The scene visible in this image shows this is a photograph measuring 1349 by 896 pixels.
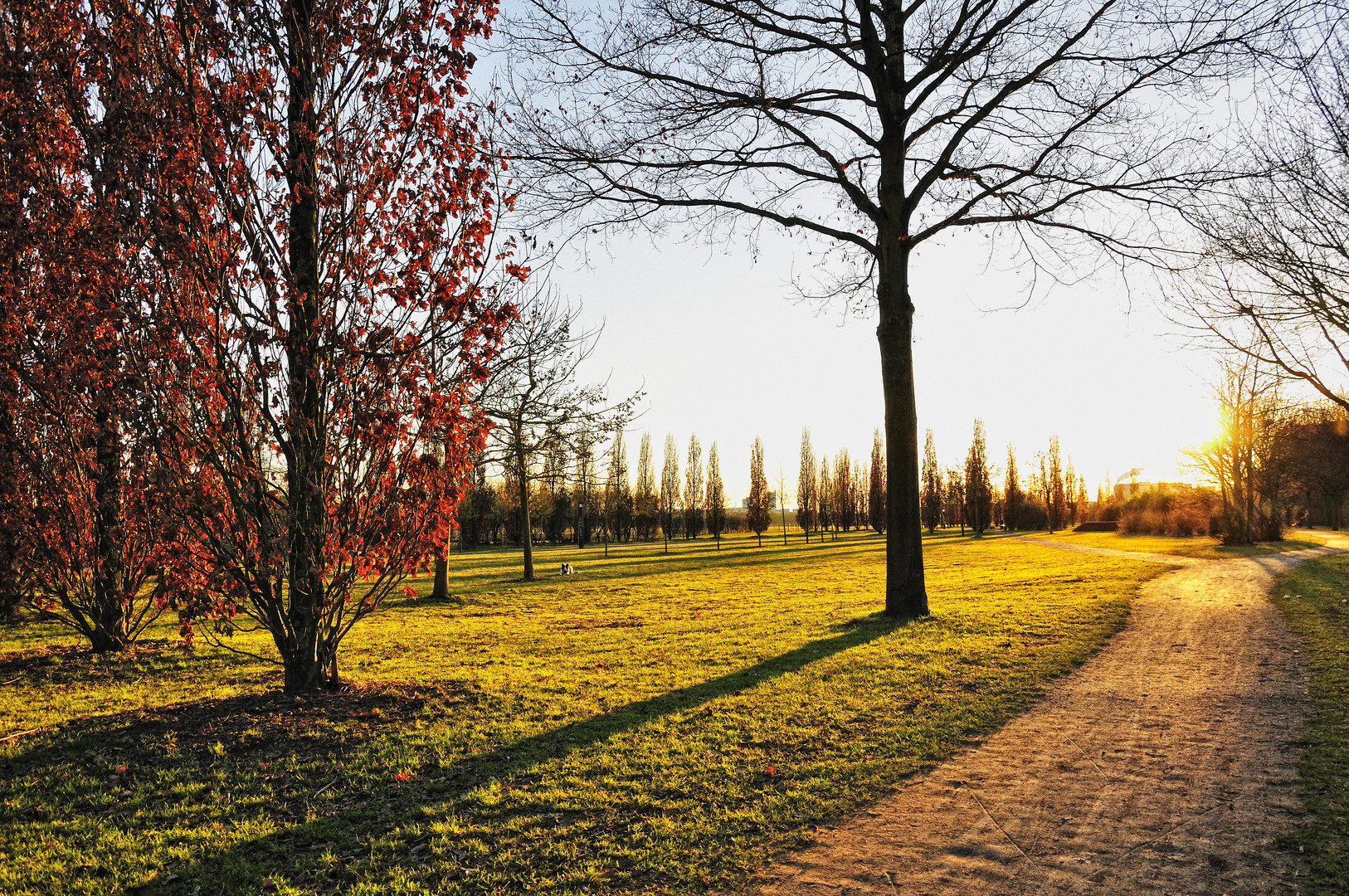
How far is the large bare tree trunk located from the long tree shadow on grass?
0.55 m

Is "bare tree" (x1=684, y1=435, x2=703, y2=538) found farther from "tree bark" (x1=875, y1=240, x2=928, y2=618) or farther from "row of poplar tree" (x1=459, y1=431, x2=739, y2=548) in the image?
"tree bark" (x1=875, y1=240, x2=928, y2=618)

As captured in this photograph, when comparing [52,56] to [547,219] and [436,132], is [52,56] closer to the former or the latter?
[436,132]

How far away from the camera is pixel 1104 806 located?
4.06 meters

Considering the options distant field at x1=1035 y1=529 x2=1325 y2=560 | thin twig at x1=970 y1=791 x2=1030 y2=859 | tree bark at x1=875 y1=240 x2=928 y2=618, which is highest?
tree bark at x1=875 y1=240 x2=928 y2=618

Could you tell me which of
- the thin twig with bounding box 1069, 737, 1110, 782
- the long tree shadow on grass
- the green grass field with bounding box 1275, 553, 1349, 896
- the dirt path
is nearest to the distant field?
the green grass field with bounding box 1275, 553, 1349, 896

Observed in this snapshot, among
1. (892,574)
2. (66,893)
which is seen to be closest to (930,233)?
(892,574)

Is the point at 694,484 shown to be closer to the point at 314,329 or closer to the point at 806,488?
the point at 806,488

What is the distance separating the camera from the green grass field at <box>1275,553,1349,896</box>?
3328mm

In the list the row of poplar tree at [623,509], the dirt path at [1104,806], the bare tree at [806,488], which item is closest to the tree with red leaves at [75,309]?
the dirt path at [1104,806]

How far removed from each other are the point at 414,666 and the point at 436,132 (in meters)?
6.12

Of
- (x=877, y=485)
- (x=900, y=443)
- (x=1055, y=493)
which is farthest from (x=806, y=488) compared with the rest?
(x=900, y=443)

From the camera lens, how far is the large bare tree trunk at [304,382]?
5.61m

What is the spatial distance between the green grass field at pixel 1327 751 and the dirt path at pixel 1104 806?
10 cm

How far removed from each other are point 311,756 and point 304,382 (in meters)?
2.97
